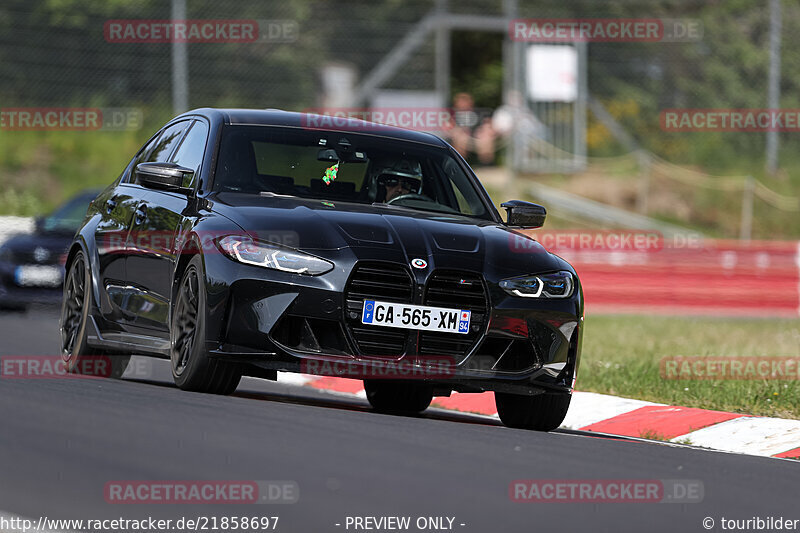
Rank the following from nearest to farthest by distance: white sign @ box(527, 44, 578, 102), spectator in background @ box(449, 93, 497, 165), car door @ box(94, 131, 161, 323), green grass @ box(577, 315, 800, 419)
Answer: car door @ box(94, 131, 161, 323) → green grass @ box(577, 315, 800, 419) → spectator in background @ box(449, 93, 497, 165) → white sign @ box(527, 44, 578, 102)

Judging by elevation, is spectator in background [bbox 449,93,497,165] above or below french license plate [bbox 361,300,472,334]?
below

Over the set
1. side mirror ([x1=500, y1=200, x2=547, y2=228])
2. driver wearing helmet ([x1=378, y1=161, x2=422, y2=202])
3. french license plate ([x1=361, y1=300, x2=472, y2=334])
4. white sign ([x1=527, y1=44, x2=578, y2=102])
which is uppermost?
driver wearing helmet ([x1=378, y1=161, x2=422, y2=202])

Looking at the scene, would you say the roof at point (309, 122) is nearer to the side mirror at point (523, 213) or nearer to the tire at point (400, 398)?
the side mirror at point (523, 213)

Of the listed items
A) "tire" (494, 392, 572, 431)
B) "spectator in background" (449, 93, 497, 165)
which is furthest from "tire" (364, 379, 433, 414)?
"spectator in background" (449, 93, 497, 165)

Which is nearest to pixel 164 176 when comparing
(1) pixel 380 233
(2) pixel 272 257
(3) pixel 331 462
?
(2) pixel 272 257

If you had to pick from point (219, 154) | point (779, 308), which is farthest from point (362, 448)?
point (779, 308)

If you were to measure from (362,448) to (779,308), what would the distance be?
59.9 ft

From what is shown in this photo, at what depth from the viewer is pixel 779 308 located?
23.7 metres

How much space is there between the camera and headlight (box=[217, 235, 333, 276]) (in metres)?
7.43

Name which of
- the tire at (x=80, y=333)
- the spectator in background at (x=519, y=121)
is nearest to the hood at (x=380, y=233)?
the tire at (x=80, y=333)

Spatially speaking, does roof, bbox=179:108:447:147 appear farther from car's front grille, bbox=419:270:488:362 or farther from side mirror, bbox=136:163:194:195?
car's front grille, bbox=419:270:488:362

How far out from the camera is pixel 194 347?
300 inches

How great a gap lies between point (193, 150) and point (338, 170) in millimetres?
910

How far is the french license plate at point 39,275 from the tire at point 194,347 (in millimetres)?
9771
